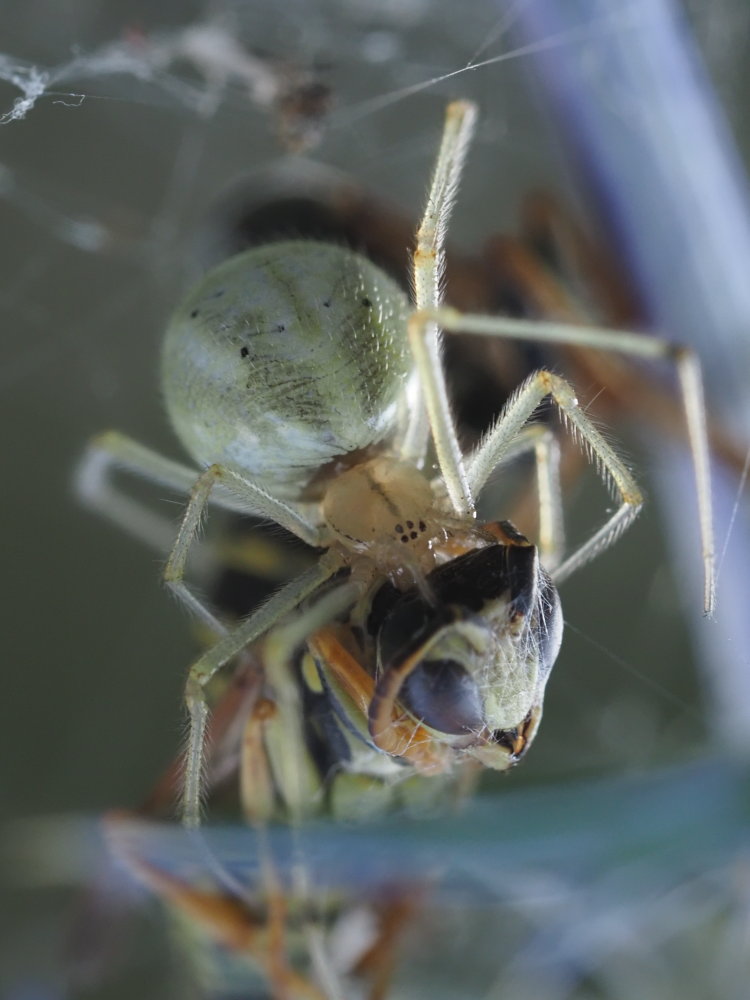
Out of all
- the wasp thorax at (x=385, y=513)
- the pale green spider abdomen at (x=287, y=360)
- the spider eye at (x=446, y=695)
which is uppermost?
the pale green spider abdomen at (x=287, y=360)

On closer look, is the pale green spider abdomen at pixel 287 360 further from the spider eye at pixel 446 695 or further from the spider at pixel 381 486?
the spider eye at pixel 446 695

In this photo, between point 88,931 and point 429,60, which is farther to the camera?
point 429,60

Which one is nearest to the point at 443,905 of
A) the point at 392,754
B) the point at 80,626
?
the point at 392,754

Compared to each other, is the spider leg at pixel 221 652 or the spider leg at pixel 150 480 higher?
the spider leg at pixel 150 480

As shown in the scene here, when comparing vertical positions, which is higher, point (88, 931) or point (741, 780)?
point (741, 780)

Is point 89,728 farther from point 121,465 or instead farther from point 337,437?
point 337,437

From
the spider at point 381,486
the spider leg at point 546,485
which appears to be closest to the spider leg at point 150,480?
the spider at point 381,486
